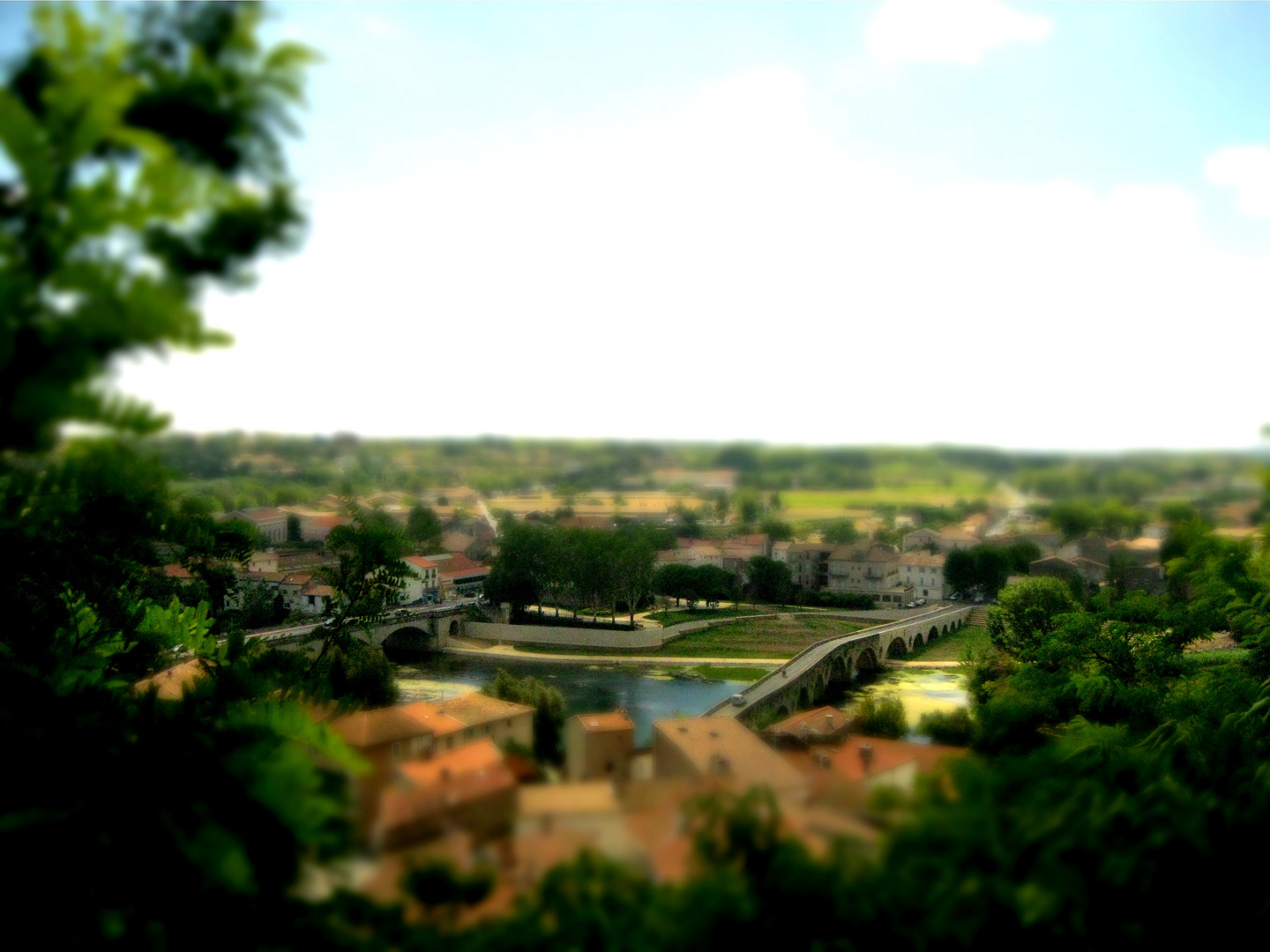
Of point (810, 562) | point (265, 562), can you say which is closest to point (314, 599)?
point (265, 562)

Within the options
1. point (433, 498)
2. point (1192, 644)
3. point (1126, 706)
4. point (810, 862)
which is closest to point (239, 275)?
point (810, 862)

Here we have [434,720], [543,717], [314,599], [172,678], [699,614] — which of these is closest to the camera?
[434,720]

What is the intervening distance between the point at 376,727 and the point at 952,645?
6994 millimetres

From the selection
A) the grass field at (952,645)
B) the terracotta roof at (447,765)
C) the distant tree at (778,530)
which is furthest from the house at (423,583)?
the grass field at (952,645)

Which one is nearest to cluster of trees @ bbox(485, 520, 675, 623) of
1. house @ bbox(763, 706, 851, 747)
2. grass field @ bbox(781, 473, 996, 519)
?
grass field @ bbox(781, 473, 996, 519)

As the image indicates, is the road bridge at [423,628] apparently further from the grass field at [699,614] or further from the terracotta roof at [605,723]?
the terracotta roof at [605,723]

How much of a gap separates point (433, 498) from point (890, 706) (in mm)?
2537

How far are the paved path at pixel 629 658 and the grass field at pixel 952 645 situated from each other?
146 cm

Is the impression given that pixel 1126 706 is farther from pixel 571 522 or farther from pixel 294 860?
pixel 294 860

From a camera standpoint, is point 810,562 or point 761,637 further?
point 761,637

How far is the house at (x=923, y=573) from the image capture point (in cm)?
711

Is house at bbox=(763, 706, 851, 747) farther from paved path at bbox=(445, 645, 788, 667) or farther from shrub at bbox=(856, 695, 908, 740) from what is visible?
paved path at bbox=(445, 645, 788, 667)

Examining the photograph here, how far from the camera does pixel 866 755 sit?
6.31ft

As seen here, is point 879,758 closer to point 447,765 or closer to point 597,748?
point 597,748
